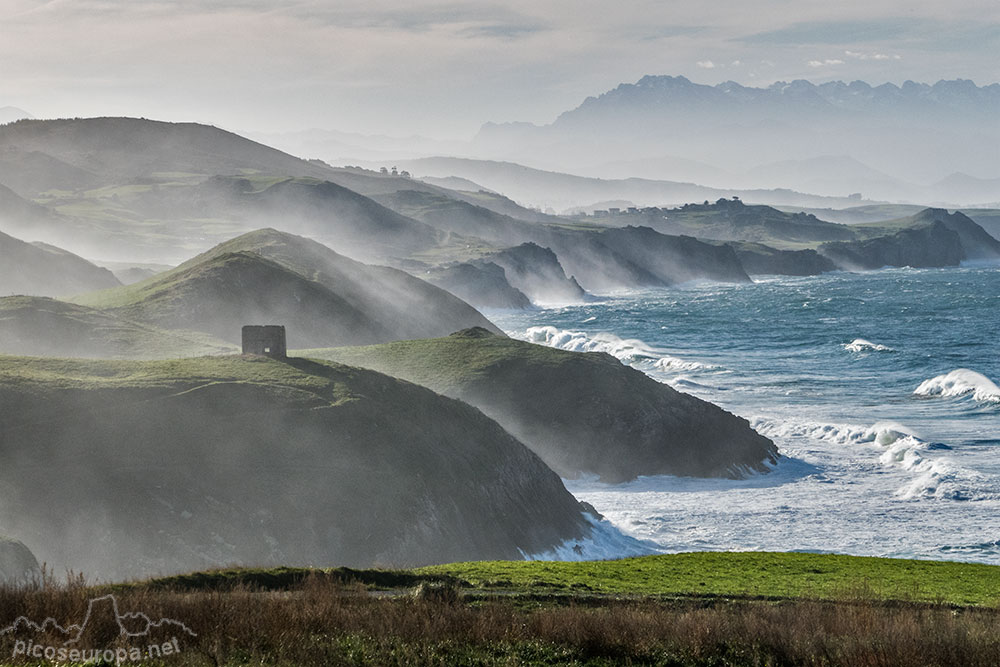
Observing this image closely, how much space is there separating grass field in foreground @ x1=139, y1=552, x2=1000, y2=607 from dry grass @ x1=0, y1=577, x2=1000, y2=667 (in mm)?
4393

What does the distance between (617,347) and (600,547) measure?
75255 mm

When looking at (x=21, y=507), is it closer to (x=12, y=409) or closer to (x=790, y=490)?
(x=12, y=409)

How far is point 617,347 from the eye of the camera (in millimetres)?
123375

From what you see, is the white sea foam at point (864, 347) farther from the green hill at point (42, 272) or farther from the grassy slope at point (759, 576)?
the green hill at point (42, 272)

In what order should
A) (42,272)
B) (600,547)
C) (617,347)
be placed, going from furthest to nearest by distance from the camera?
(42,272)
(617,347)
(600,547)

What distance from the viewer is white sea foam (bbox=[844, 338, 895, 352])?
4744 inches

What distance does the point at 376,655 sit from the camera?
17.5 meters

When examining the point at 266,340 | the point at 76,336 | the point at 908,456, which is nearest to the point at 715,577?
the point at 266,340

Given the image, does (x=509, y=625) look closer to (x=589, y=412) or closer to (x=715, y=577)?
(x=715, y=577)

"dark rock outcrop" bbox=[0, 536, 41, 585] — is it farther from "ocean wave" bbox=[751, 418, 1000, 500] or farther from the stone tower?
"ocean wave" bbox=[751, 418, 1000, 500]

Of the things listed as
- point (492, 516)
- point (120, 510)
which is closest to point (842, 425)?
point (492, 516)

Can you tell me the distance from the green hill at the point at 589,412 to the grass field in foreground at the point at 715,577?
94.8 ft

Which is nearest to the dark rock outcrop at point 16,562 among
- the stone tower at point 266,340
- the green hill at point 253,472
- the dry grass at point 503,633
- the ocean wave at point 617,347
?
the green hill at point 253,472

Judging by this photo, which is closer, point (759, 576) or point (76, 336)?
point (759, 576)
